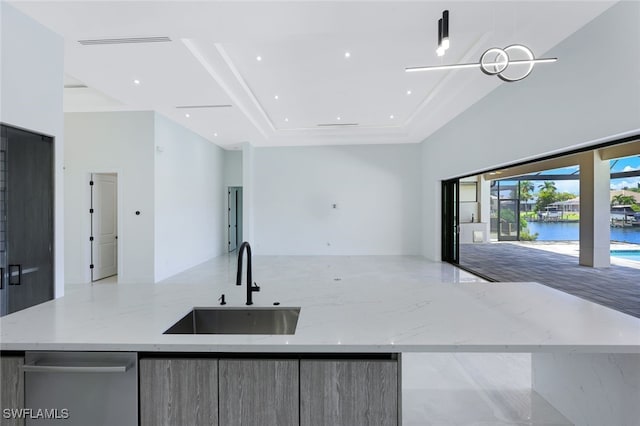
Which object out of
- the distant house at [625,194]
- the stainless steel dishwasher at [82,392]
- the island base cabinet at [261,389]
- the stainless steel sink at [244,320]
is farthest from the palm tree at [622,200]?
the stainless steel dishwasher at [82,392]

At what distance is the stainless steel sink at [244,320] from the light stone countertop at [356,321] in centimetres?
6

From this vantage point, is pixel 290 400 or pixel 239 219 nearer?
pixel 290 400

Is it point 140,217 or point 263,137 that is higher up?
point 263,137

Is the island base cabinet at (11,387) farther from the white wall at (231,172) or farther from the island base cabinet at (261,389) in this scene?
the white wall at (231,172)

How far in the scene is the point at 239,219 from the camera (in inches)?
422

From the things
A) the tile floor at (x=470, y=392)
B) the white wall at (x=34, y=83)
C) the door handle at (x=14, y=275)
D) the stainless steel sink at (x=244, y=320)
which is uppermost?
the white wall at (x=34, y=83)

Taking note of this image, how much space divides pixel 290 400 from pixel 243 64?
443cm

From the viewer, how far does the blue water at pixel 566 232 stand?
316 cm

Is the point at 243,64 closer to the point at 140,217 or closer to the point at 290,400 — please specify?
the point at 140,217

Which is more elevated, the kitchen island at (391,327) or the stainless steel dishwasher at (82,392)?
the kitchen island at (391,327)

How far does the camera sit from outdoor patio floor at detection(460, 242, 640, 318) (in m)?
3.53

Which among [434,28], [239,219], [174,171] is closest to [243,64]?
[434,28]

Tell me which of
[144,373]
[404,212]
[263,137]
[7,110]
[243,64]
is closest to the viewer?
[144,373]

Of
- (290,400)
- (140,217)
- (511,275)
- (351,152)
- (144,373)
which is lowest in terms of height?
(511,275)
